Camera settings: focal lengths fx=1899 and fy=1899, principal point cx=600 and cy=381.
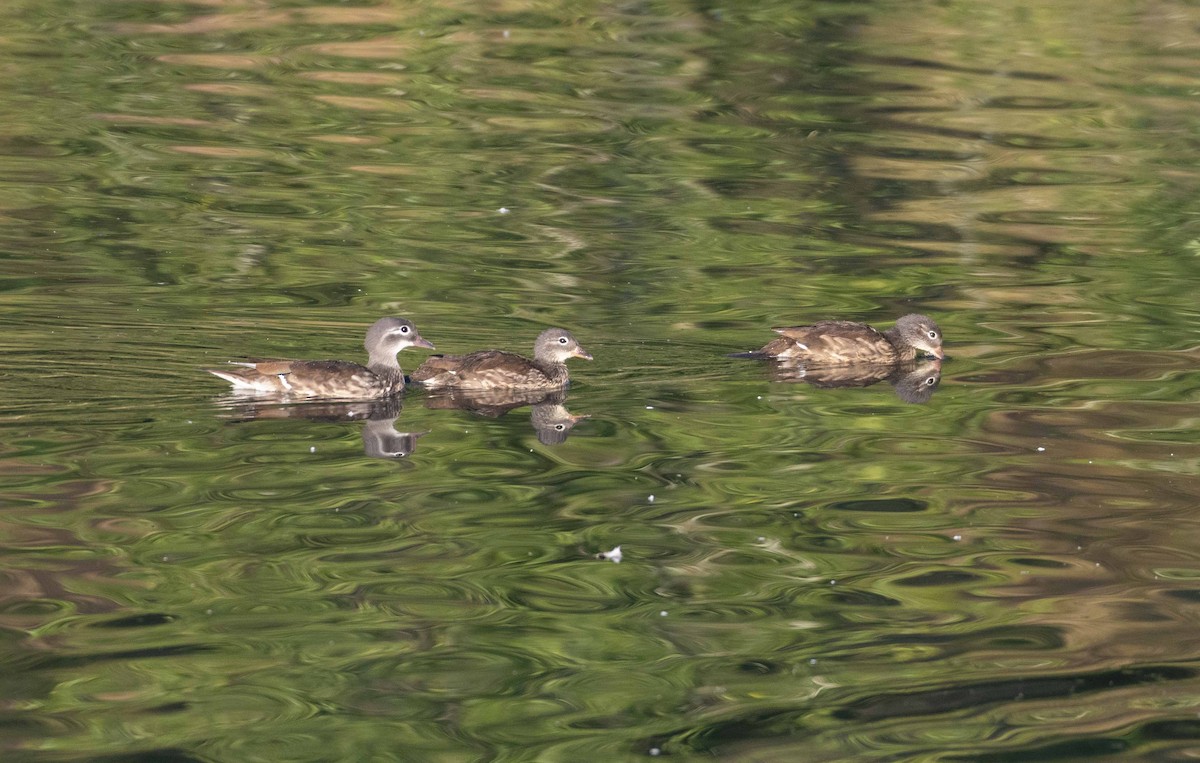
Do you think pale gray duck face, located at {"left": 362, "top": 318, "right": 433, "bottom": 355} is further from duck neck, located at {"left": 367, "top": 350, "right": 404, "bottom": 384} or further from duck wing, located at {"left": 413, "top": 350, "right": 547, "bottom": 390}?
duck wing, located at {"left": 413, "top": 350, "right": 547, "bottom": 390}

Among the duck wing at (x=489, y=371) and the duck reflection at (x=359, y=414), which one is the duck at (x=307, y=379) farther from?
the duck wing at (x=489, y=371)

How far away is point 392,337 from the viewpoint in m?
12.5

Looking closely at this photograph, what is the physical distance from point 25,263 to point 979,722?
31.7 feet

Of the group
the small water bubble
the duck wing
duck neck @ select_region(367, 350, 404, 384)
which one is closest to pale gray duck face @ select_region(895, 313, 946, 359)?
the duck wing

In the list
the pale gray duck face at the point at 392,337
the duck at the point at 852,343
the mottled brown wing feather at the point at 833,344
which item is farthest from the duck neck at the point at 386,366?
the mottled brown wing feather at the point at 833,344

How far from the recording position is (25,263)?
1499 centimetres

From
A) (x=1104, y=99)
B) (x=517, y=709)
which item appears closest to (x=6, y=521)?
(x=517, y=709)

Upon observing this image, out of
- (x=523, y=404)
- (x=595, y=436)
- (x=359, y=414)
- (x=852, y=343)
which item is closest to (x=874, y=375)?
(x=852, y=343)

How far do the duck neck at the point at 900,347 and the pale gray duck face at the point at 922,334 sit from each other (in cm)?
2

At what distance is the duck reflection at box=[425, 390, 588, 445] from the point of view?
38.4 ft

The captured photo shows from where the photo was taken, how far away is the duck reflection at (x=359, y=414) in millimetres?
11086

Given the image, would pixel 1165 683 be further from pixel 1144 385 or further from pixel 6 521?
pixel 6 521

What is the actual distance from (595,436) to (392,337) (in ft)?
6.05

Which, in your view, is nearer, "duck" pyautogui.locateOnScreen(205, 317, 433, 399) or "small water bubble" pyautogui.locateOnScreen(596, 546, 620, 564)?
"small water bubble" pyautogui.locateOnScreen(596, 546, 620, 564)
